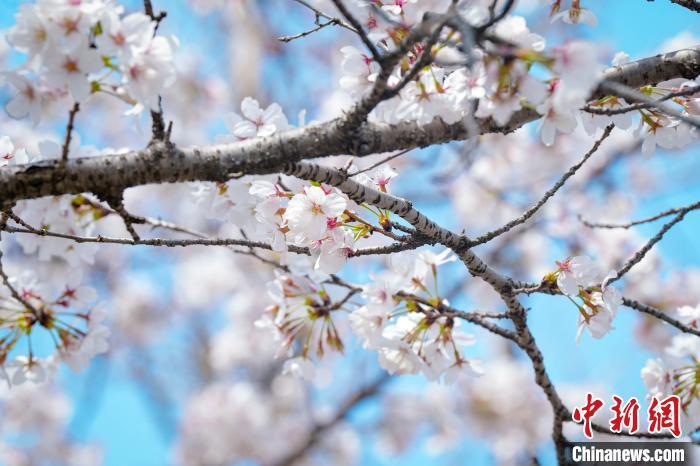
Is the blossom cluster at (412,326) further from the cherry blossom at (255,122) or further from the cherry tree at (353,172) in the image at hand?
the cherry blossom at (255,122)

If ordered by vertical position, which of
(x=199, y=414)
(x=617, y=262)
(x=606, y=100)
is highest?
(x=617, y=262)

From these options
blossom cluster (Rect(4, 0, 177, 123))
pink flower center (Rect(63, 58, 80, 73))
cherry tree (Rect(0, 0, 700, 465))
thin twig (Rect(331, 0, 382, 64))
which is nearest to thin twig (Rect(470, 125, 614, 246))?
cherry tree (Rect(0, 0, 700, 465))

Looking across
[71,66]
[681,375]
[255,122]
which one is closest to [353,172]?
[255,122]

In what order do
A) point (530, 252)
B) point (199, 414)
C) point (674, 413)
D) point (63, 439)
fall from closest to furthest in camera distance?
point (674, 413), point (199, 414), point (530, 252), point (63, 439)

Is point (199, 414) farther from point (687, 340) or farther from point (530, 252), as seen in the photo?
point (687, 340)

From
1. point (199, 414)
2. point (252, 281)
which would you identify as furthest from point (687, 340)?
point (252, 281)

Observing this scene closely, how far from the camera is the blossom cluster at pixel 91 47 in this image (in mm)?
926

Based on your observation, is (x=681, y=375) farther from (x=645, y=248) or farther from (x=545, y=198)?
(x=545, y=198)

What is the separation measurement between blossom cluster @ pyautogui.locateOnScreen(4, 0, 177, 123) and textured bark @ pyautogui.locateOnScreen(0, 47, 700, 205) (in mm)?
109

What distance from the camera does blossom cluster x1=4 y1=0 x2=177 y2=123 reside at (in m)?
0.93

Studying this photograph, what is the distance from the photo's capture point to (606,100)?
1.23 metres

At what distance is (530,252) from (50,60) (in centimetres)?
524

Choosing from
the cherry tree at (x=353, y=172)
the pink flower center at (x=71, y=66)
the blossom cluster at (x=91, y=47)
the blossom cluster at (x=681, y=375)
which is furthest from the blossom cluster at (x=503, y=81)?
the blossom cluster at (x=681, y=375)

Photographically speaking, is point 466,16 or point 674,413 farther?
point 674,413
